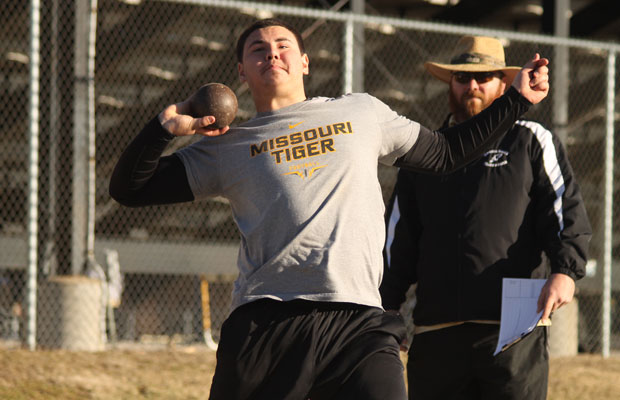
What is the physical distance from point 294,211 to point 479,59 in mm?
1570

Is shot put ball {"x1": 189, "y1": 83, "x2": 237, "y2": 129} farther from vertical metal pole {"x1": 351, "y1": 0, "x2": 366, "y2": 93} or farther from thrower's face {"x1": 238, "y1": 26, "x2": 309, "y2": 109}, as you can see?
vertical metal pole {"x1": 351, "y1": 0, "x2": 366, "y2": 93}

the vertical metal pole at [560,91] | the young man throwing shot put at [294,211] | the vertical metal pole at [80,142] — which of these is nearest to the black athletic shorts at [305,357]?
the young man throwing shot put at [294,211]

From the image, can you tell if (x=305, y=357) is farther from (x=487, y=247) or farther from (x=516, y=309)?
(x=487, y=247)

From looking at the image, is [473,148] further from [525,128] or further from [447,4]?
[447,4]

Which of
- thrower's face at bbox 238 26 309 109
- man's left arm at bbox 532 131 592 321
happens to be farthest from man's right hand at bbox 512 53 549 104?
man's left arm at bbox 532 131 592 321

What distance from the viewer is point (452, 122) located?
395cm

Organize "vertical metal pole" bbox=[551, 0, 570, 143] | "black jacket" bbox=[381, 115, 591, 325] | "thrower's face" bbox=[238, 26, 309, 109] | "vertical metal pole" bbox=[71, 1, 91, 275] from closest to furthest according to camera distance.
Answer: "thrower's face" bbox=[238, 26, 309, 109]
"black jacket" bbox=[381, 115, 591, 325]
"vertical metal pole" bbox=[71, 1, 91, 275]
"vertical metal pole" bbox=[551, 0, 570, 143]

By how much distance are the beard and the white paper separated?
0.72m

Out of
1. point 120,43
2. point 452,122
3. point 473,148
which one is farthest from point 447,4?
point 473,148

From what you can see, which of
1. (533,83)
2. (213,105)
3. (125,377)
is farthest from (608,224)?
(213,105)

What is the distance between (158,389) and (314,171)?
14.8 feet

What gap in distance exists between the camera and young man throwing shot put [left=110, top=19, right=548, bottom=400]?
2.64 meters

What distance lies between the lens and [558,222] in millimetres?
3619

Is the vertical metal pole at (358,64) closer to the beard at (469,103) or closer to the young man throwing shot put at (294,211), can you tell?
the beard at (469,103)
